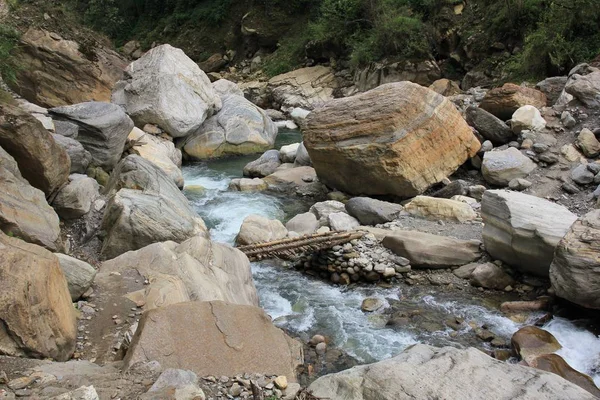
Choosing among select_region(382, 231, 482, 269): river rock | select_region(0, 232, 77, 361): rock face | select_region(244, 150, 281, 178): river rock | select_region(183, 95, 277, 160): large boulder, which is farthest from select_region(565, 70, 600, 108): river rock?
→ select_region(0, 232, 77, 361): rock face

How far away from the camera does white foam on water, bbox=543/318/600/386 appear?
5.92 metres

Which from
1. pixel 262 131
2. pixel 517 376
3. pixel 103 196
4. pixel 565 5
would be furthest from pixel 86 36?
pixel 517 376

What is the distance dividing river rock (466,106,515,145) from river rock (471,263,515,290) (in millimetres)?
5041

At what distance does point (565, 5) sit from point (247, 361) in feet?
50.8

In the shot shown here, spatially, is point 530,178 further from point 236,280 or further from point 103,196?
point 103,196

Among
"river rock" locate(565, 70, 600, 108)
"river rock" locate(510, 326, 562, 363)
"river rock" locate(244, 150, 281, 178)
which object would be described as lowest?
"river rock" locate(244, 150, 281, 178)

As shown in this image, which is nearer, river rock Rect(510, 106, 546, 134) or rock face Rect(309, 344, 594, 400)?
rock face Rect(309, 344, 594, 400)

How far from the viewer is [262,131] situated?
1698cm

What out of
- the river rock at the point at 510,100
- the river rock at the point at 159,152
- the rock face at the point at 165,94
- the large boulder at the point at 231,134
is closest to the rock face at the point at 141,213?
the river rock at the point at 159,152

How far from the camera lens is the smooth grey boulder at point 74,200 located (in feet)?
27.6

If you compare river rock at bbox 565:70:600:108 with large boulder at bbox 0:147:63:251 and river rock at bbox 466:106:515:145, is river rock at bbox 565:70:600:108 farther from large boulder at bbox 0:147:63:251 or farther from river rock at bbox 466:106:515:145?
large boulder at bbox 0:147:63:251

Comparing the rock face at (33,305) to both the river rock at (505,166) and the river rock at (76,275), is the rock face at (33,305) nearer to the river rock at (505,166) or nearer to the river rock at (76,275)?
the river rock at (76,275)

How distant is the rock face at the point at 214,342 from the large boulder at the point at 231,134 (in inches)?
434

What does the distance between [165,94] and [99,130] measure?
4.65 m
